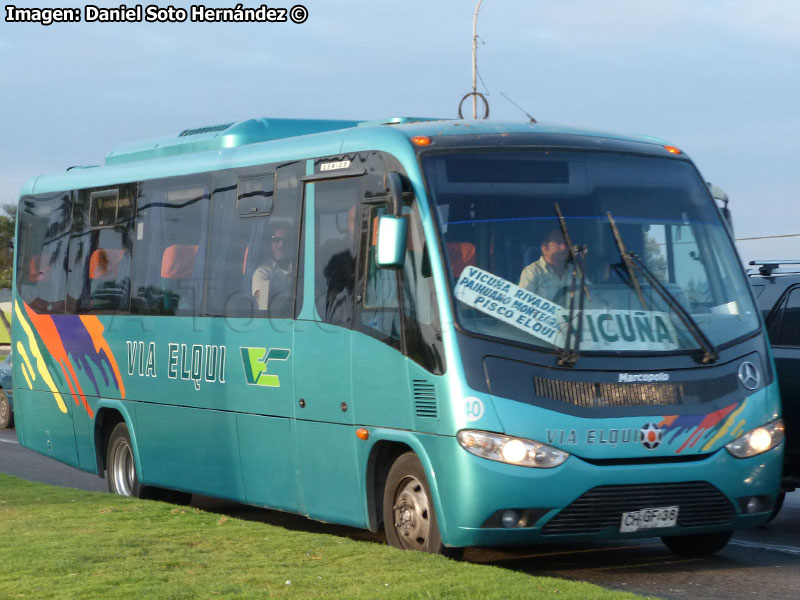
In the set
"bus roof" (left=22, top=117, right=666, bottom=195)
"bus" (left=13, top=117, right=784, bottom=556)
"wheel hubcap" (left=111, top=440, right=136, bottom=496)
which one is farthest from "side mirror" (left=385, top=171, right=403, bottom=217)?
"wheel hubcap" (left=111, top=440, right=136, bottom=496)

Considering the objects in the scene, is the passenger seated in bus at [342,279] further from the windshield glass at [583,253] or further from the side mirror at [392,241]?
the windshield glass at [583,253]

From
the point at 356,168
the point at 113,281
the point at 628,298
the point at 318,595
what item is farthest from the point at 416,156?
the point at 113,281

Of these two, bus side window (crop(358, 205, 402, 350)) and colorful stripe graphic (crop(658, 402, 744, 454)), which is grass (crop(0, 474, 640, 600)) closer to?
colorful stripe graphic (crop(658, 402, 744, 454))

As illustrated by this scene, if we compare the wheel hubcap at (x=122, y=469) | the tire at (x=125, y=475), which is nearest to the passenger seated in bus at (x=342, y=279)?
the tire at (x=125, y=475)

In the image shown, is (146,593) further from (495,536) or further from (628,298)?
(628,298)

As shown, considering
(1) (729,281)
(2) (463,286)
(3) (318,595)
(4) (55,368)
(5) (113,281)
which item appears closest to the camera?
(3) (318,595)

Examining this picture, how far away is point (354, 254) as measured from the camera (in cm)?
984

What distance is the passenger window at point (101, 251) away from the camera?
1334 centimetres

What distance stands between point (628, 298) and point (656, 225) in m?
0.74

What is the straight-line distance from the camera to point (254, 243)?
11.2 meters

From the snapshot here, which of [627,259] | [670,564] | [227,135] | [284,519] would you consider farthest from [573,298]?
[284,519]

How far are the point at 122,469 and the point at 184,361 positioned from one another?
2134 millimetres

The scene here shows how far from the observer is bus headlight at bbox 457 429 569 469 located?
8484 millimetres

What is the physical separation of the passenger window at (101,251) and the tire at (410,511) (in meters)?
4.58
